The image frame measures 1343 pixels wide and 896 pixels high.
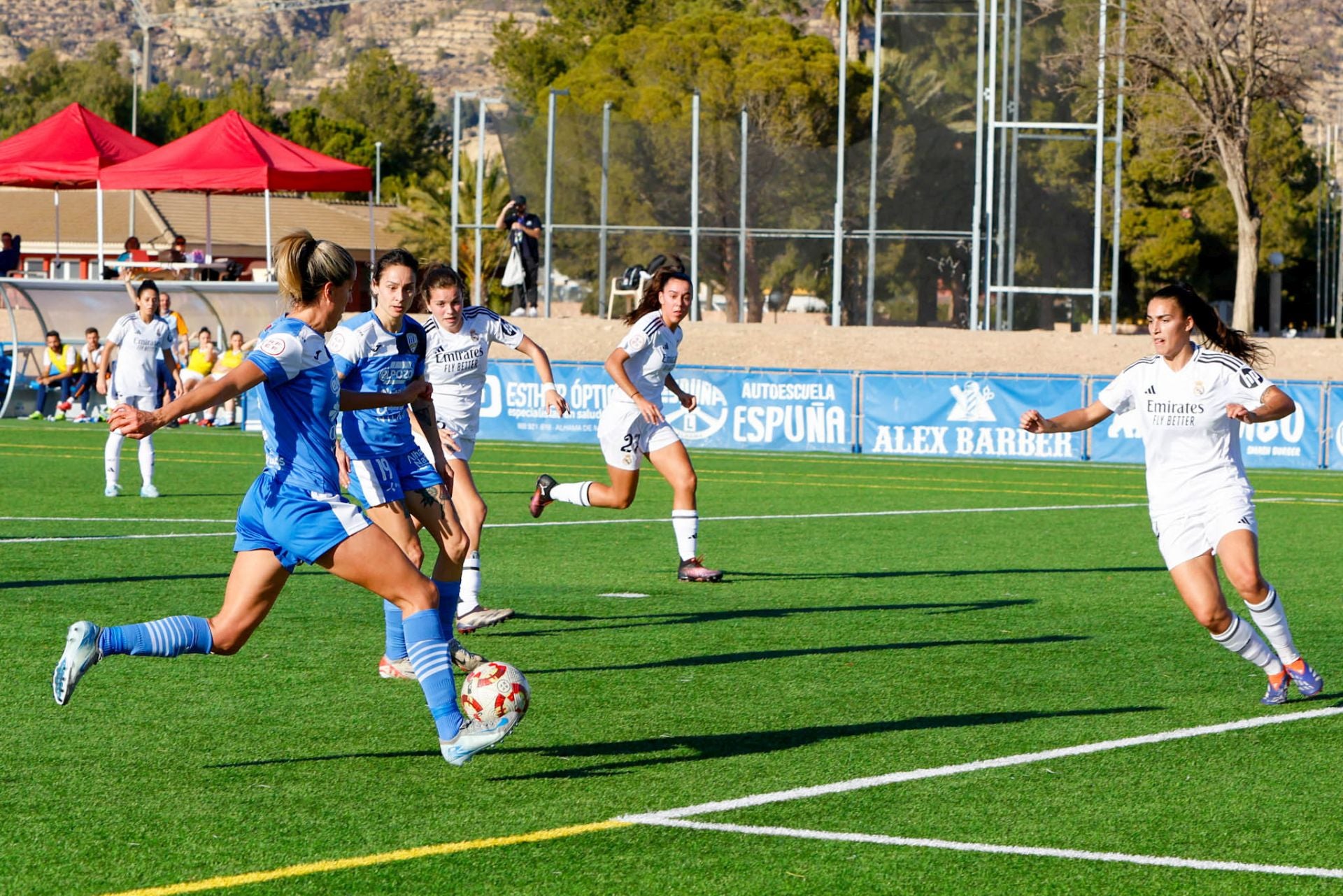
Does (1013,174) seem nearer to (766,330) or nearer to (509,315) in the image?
(766,330)

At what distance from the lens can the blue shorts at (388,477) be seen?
8758 mm

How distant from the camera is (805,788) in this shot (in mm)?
6668

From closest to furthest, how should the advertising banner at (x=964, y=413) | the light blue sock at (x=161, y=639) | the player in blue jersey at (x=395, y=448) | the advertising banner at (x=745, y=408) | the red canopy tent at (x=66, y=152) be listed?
the light blue sock at (x=161, y=639) → the player in blue jersey at (x=395, y=448) → the advertising banner at (x=964, y=413) → the advertising banner at (x=745, y=408) → the red canopy tent at (x=66, y=152)

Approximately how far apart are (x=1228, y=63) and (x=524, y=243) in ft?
57.8

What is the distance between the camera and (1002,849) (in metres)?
5.84

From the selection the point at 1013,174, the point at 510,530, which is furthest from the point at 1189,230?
the point at 510,530

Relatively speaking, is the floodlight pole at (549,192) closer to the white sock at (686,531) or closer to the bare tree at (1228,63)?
the bare tree at (1228,63)

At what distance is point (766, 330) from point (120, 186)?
12.8 meters

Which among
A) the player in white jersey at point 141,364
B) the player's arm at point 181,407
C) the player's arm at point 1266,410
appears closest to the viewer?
the player's arm at point 181,407

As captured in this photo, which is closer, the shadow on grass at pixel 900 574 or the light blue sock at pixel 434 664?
the light blue sock at pixel 434 664

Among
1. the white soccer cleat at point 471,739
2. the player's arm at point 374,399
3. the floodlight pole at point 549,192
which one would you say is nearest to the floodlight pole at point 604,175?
the floodlight pole at point 549,192

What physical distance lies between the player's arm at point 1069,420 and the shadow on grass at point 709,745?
134 centimetres

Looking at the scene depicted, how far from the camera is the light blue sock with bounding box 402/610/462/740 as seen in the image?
21.7 feet

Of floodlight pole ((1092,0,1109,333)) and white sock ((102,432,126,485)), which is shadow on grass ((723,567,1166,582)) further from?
floodlight pole ((1092,0,1109,333))
